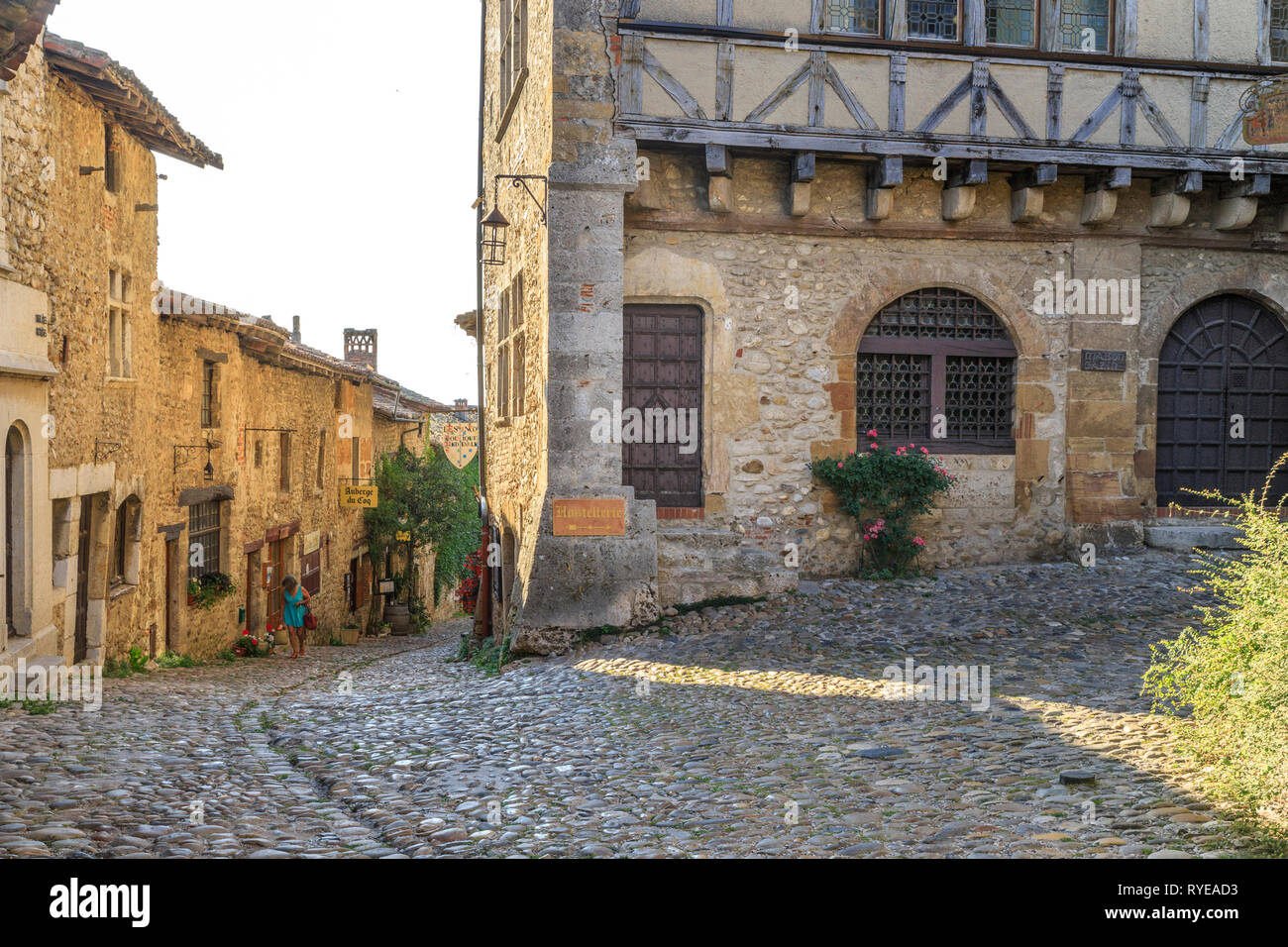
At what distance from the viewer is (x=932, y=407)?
10734 mm

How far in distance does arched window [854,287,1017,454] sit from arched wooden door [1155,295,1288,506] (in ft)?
6.18

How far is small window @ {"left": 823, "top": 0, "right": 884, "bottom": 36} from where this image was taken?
33.3ft

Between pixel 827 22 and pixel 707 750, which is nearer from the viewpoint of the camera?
pixel 707 750

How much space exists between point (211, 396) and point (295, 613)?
328 cm

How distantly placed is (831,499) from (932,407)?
1.44m

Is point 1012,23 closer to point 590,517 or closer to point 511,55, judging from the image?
point 511,55

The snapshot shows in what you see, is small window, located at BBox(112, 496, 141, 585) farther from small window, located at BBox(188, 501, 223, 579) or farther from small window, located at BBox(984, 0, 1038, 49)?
small window, located at BBox(984, 0, 1038, 49)

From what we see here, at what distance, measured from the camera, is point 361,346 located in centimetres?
2977

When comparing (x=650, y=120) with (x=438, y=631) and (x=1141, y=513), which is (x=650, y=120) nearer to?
(x=1141, y=513)

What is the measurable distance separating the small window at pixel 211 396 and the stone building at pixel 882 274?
16.3ft

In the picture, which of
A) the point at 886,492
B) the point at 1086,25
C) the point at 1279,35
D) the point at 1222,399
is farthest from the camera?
the point at 1222,399

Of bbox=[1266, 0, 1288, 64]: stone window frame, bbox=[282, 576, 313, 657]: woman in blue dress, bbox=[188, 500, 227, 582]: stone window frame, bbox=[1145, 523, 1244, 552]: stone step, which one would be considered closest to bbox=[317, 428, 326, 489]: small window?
bbox=[282, 576, 313, 657]: woman in blue dress

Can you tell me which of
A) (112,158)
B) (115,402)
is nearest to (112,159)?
(112,158)

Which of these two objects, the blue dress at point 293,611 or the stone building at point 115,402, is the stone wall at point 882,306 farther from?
the blue dress at point 293,611
